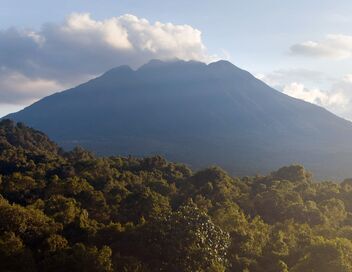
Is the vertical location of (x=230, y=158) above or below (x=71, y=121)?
below

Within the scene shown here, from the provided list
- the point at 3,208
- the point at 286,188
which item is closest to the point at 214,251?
the point at 3,208

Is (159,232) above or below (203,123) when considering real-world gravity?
below

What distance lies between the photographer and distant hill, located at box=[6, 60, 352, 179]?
119 m

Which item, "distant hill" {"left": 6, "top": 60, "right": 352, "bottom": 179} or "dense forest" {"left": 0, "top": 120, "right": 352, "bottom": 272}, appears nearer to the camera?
"dense forest" {"left": 0, "top": 120, "right": 352, "bottom": 272}

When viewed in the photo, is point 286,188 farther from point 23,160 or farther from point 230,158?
point 230,158

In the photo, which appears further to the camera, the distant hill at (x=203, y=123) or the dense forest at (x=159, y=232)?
the distant hill at (x=203, y=123)

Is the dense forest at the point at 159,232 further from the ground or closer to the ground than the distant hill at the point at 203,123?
closer to the ground

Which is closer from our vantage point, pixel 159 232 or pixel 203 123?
pixel 159 232

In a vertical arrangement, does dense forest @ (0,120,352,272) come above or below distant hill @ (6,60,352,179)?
below

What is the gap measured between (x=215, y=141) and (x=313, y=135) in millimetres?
34864

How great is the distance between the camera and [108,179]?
42.6 m

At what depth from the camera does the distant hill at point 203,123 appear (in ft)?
390

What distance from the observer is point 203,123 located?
157375 millimetres

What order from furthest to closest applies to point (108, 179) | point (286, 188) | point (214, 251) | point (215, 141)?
1. point (215, 141)
2. point (286, 188)
3. point (108, 179)
4. point (214, 251)
